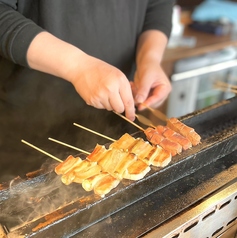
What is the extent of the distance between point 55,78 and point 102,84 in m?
0.69

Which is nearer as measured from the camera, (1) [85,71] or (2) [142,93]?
(1) [85,71]

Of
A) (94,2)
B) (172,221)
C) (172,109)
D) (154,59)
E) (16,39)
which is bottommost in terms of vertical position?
(172,109)

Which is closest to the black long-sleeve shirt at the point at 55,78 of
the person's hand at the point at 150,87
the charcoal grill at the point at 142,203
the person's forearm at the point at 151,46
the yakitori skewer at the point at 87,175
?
the person's forearm at the point at 151,46

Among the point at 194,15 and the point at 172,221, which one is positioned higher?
the point at 194,15

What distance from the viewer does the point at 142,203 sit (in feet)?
4.37

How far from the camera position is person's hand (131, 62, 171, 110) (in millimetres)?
1959

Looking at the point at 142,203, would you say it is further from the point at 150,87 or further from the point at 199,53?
the point at 199,53

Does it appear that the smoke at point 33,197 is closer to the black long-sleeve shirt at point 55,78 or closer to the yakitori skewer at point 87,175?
the yakitori skewer at point 87,175

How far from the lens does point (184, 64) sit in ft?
A: 12.9

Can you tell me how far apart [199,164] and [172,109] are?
2734 mm

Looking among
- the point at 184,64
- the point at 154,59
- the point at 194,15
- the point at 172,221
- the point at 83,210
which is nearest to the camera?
the point at 83,210

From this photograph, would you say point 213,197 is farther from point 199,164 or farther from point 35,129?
point 35,129

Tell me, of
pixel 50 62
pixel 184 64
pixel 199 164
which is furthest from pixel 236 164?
pixel 184 64

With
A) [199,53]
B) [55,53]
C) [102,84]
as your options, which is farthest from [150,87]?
[199,53]
